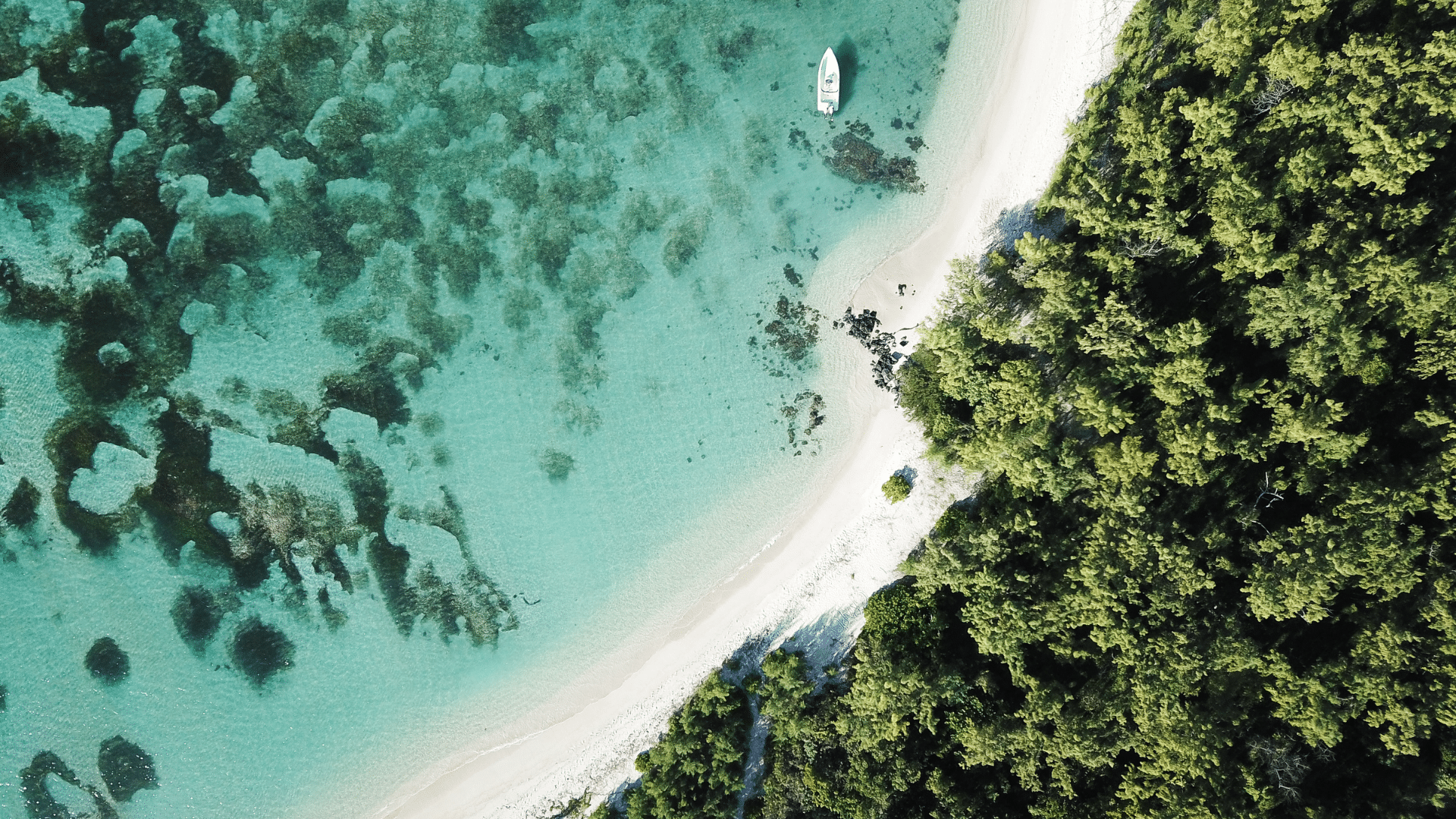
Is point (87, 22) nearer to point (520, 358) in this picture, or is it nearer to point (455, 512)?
point (520, 358)

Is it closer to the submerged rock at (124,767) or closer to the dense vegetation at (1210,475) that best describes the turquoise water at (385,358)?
the submerged rock at (124,767)

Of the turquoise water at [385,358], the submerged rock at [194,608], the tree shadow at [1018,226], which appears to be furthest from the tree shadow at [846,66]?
the submerged rock at [194,608]

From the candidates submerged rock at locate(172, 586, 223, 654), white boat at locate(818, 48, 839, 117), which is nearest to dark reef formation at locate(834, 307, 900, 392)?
white boat at locate(818, 48, 839, 117)

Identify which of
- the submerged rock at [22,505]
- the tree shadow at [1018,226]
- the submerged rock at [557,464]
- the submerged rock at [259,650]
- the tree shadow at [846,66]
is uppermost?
the submerged rock at [22,505]

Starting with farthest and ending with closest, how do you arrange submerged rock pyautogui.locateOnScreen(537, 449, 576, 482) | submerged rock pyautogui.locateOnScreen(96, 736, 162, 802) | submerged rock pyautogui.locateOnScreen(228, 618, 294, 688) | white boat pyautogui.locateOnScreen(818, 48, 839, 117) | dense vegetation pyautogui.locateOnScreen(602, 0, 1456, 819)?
submerged rock pyautogui.locateOnScreen(537, 449, 576, 482), submerged rock pyautogui.locateOnScreen(228, 618, 294, 688), submerged rock pyautogui.locateOnScreen(96, 736, 162, 802), white boat pyautogui.locateOnScreen(818, 48, 839, 117), dense vegetation pyautogui.locateOnScreen(602, 0, 1456, 819)

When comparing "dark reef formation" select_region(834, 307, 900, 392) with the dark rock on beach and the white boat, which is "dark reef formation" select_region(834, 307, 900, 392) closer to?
the dark rock on beach
